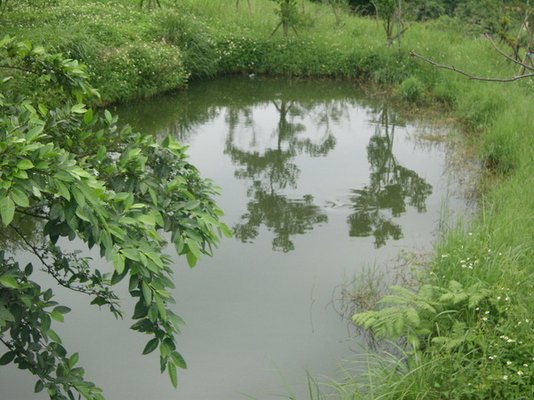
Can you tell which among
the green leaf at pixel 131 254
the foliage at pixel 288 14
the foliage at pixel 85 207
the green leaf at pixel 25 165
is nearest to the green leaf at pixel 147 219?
the foliage at pixel 85 207

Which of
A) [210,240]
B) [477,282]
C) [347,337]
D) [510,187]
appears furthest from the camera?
[510,187]

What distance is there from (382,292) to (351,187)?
2.57 m

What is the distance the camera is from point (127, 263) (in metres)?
2.44

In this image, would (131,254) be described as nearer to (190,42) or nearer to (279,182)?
(279,182)

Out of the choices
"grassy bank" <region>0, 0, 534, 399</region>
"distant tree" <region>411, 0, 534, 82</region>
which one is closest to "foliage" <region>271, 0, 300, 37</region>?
"grassy bank" <region>0, 0, 534, 399</region>

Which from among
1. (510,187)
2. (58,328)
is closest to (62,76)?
(58,328)

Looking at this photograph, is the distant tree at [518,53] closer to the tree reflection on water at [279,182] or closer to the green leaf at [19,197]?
the green leaf at [19,197]

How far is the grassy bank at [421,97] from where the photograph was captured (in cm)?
346

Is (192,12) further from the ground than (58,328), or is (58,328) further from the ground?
(192,12)

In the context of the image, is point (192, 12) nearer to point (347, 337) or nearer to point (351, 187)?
point (351, 187)

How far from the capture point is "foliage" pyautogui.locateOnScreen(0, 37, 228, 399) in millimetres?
2225

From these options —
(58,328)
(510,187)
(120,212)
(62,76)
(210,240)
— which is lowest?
(58,328)

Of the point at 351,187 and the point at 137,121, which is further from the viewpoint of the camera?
the point at 137,121

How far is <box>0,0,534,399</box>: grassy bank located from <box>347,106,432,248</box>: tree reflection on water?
736 millimetres
